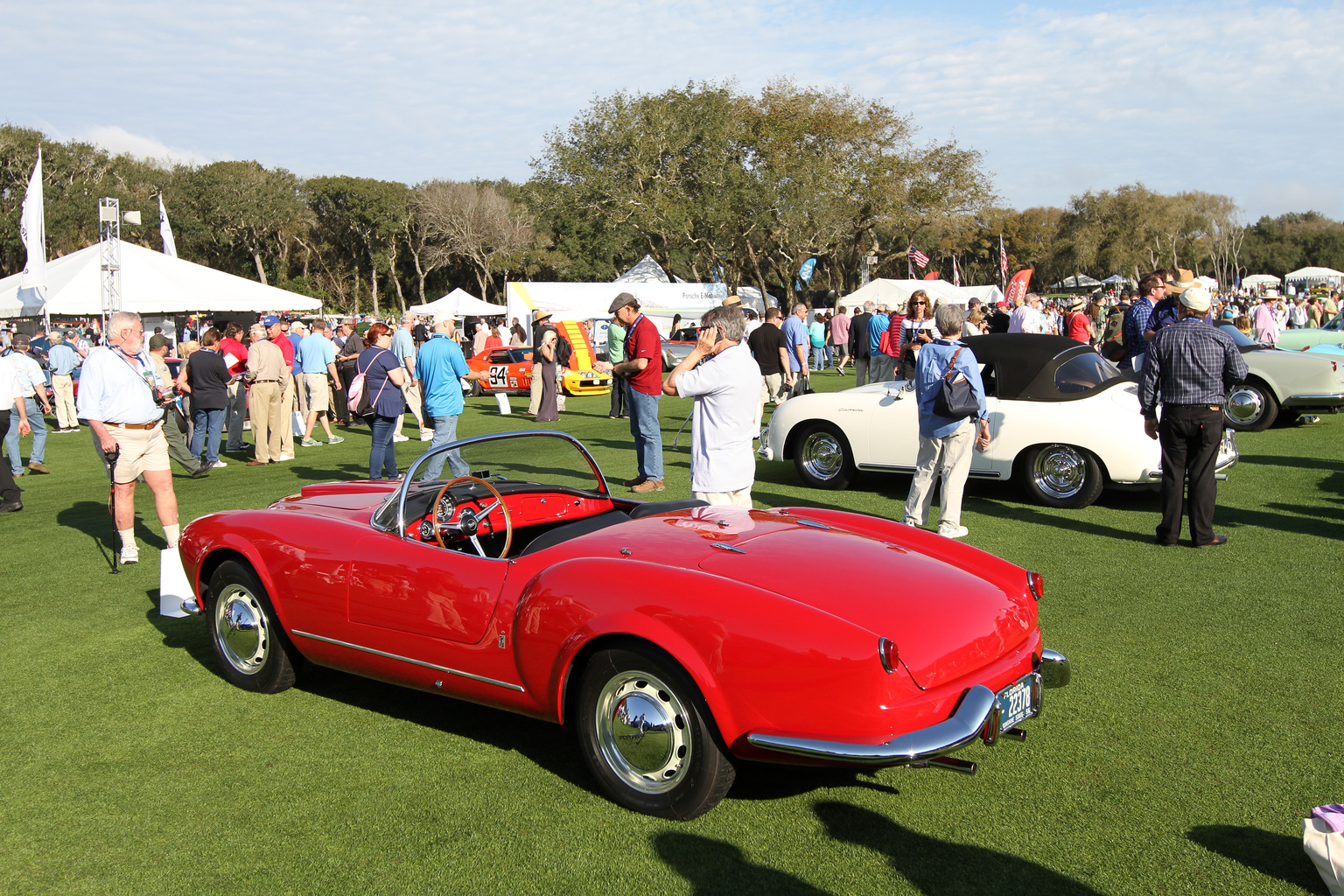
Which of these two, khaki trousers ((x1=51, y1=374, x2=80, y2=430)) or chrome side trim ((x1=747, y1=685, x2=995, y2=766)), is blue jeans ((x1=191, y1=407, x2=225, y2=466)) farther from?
chrome side trim ((x1=747, y1=685, x2=995, y2=766))

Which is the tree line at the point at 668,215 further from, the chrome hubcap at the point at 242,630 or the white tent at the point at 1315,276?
the chrome hubcap at the point at 242,630

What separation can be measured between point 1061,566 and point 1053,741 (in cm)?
298

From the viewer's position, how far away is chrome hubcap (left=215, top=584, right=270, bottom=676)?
466 centimetres

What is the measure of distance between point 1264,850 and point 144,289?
77.3ft

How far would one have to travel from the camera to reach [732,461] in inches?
235

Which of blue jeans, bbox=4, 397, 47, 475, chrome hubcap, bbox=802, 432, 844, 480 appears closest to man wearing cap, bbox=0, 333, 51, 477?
blue jeans, bbox=4, 397, 47, 475

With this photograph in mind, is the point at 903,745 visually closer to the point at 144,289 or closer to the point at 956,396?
the point at 956,396

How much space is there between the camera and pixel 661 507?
4.61 meters

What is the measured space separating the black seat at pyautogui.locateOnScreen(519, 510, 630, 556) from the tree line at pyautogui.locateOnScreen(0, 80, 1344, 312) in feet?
119

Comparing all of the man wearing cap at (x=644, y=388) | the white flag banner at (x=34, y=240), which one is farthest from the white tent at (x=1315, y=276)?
the white flag banner at (x=34, y=240)

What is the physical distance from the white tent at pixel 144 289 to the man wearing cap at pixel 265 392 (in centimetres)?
943

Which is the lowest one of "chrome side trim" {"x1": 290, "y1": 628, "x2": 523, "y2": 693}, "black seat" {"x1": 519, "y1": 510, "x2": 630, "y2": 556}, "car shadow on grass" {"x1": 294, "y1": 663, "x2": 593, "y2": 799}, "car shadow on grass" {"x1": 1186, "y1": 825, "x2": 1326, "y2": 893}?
"car shadow on grass" {"x1": 294, "y1": 663, "x2": 593, "y2": 799}

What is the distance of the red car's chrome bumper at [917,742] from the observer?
287 cm

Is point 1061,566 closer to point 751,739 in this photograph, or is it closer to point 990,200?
point 751,739
